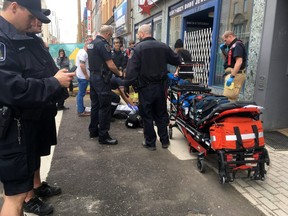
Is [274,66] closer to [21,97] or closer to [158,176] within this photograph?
[158,176]

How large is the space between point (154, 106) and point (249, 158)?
1.82m

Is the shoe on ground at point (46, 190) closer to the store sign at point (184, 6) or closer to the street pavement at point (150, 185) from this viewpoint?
the street pavement at point (150, 185)

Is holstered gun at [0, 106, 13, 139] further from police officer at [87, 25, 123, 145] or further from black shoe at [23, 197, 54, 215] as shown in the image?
police officer at [87, 25, 123, 145]

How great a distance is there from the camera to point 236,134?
10.0 feet

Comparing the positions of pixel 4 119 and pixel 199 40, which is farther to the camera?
pixel 199 40

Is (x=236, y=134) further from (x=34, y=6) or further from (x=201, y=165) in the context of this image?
(x=34, y=6)

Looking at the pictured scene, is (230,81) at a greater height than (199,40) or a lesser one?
lesser

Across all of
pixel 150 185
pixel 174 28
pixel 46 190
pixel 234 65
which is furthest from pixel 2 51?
pixel 174 28

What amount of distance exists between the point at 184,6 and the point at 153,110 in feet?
18.3

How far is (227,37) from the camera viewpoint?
4914 millimetres

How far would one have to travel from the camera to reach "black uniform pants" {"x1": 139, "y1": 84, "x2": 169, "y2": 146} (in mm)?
4242

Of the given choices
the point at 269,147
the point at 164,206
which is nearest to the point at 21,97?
the point at 164,206

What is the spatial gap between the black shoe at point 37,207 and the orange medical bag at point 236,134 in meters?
1.91

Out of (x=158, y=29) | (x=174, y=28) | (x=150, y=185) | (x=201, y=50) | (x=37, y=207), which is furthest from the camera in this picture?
(x=158, y=29)
